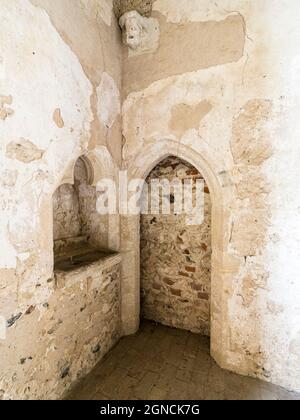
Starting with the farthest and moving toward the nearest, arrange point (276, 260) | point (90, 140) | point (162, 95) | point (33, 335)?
point (162, 95) → point (90, 140) → point (276, 260) → point (33, 335)

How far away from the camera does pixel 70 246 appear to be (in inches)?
99.0

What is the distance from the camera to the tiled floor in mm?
1845

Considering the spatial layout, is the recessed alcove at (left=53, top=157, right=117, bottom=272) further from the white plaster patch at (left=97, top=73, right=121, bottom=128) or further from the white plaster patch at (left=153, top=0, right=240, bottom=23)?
the white plaster patch at (left=153, top=0, right=240, bottom=23)

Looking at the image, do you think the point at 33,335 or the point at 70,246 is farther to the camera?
the point at 70,246

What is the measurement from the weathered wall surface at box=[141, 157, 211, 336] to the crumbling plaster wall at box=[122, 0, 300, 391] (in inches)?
17.1

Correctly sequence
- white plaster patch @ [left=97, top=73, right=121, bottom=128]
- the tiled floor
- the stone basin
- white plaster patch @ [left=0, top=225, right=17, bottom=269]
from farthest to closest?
white plaster patch @ [left=97, top=73, right=121, bottom=128] < the stone basin < the tiled floor < white plaster patch @ [left=0, top=225, right=17, bottom=269]

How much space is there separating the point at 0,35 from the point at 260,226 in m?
2.43

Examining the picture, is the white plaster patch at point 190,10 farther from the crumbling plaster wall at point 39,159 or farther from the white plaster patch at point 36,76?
the white plaster patch at point 36,76

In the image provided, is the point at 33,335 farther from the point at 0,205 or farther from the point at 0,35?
Result: the point at 0,35

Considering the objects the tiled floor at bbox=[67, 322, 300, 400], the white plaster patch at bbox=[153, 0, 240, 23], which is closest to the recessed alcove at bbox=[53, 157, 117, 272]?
the tiled floor at bbox=[67, 322, 300, 400]

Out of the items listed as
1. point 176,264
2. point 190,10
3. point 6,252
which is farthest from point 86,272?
point 190,10

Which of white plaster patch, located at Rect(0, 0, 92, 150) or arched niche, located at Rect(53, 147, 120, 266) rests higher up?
white plaster patch, located at Rect(0, 0, 92, 150)

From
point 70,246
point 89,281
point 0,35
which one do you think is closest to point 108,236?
point 70,246

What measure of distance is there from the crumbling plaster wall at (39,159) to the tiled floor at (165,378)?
0.23 meters
